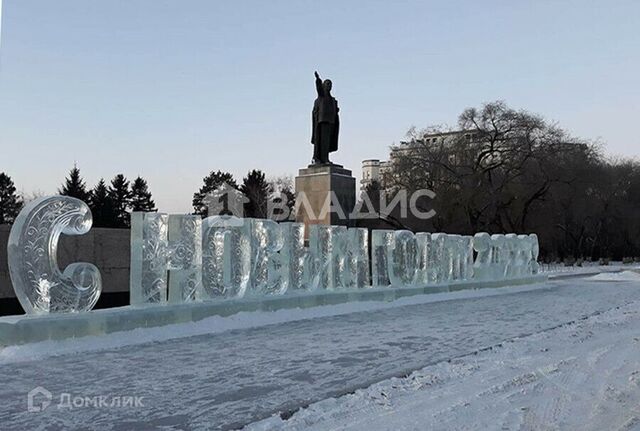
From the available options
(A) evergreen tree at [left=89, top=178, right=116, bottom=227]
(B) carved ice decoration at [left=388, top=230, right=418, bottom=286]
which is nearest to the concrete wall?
(B) carved ice decoration at [left=388, top=230, right=418, bottom=286]

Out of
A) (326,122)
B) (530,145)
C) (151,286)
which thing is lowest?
(151,286)

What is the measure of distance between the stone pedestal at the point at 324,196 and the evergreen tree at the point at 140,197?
42.4 meters

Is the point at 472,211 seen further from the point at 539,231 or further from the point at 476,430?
the point at 476,430

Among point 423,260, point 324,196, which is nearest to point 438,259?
point 423,260

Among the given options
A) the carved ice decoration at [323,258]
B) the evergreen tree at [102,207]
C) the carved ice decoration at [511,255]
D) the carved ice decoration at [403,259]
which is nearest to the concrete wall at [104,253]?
the carved ice decoration at [323,258]

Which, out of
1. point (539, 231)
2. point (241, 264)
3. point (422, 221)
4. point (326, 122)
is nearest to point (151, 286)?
point (241, 264)

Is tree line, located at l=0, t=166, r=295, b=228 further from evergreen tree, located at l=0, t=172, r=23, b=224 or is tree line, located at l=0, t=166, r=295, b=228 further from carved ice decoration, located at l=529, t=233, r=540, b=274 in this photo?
carved ice decoration, located at l=529, t=233, r=540, b=274

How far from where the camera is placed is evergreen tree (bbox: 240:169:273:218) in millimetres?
52531

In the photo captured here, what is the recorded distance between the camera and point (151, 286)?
8.85m

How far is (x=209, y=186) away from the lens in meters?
62.1

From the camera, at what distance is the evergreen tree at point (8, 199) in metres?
49.6

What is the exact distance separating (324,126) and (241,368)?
10.3 metres

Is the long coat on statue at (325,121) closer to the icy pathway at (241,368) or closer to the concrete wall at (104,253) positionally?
the concrete wall at (104,253)

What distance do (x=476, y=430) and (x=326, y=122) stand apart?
12115 mm
